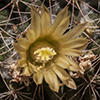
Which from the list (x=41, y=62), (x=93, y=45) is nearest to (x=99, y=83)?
(x=93, y=45)

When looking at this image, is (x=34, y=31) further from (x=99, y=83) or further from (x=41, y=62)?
(x=99, y=83)

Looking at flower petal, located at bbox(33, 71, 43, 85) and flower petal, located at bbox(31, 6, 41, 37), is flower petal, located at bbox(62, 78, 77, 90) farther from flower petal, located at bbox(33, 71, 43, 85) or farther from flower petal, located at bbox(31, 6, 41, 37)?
flower petal, located at bbox(31, 6, 41, 37)

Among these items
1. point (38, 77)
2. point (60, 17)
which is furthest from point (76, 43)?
point (38, 77)

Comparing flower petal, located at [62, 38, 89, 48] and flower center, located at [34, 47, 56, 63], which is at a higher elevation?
flower center, located at [34, 47, 56, 63]

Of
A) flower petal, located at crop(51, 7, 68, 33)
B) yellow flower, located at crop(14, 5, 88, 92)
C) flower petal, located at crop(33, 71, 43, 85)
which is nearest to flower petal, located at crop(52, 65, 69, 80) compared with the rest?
yellow flower, located at crop(14, 5, 88, 92)

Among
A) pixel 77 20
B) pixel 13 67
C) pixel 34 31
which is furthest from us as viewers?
pixel 77 20

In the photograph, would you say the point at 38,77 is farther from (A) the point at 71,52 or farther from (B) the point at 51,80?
(A) the point at 71,52
